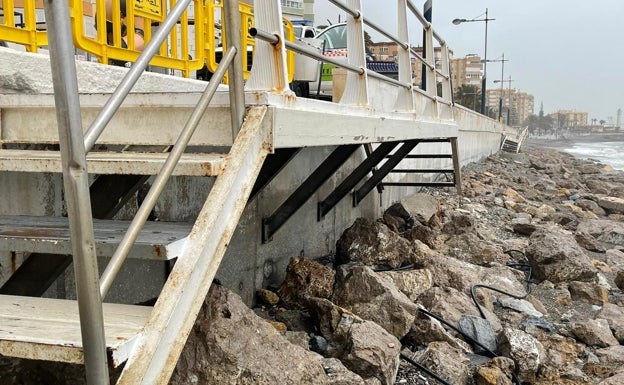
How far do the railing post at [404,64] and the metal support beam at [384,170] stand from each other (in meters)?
1.31

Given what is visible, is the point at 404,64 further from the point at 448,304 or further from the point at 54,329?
the point at 54,329

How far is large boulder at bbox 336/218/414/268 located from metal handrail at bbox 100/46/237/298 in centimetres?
422

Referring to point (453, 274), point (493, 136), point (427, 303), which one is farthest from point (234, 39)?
point (493, 136)

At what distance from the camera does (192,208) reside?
12.6 feet

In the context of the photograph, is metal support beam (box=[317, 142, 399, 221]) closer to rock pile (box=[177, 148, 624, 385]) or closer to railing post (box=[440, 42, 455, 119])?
rock pile (box=[177, 148, 624, 385])

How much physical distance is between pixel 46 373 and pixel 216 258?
3.91 feet

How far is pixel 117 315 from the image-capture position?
1.76 metres

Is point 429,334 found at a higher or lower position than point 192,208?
lower

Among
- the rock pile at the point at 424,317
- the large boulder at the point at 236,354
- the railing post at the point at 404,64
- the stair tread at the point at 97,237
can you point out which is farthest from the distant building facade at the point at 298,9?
the stair tread at the point at 97,237

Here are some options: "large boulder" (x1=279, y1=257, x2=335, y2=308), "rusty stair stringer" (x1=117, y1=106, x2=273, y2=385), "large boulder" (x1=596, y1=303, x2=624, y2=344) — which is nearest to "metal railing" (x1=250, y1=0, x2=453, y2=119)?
"rusty stair stringer" (x1=117, y1=106, x2=273, y2=385)

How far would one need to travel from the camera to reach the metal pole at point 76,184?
122 centimetres

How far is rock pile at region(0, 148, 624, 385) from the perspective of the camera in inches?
116

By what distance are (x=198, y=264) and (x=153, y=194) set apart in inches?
14.0

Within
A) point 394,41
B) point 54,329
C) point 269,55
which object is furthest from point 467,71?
point 54,329
